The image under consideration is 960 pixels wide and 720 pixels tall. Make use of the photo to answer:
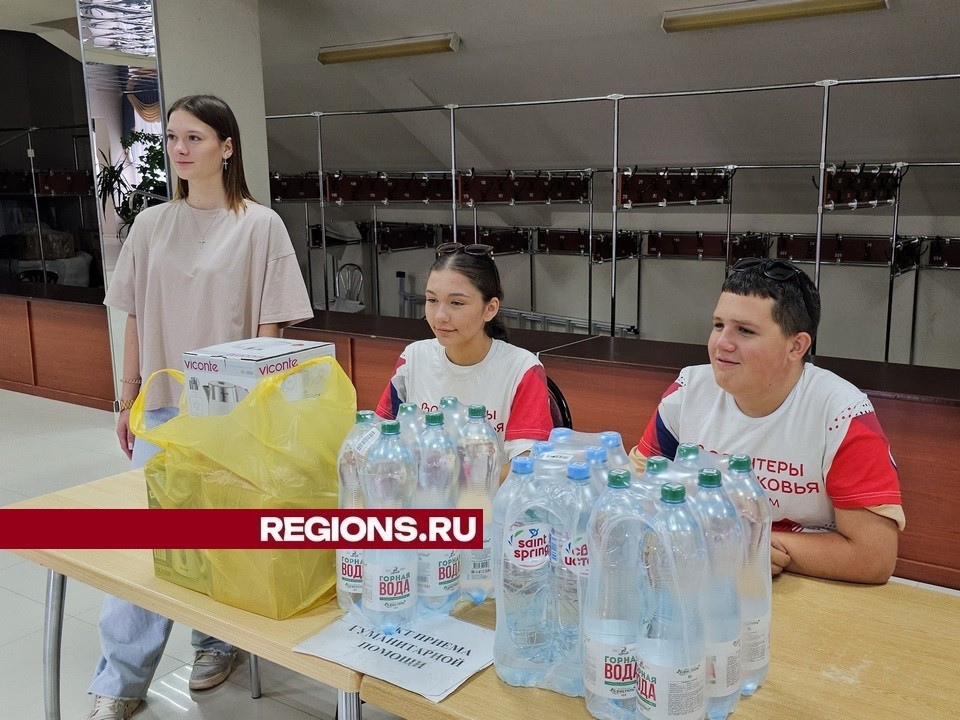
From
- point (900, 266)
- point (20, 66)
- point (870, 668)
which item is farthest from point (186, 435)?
point (20, 66)

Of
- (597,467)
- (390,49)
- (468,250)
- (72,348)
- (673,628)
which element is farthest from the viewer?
(390,49)

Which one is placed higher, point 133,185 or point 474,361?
point 133,185

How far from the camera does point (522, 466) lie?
115 centimetres

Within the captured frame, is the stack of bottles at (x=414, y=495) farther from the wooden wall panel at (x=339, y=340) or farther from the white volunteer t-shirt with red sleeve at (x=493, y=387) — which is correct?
the wooden wall panel at (x=339, y=340)

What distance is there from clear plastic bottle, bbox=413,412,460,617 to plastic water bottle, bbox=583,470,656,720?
33 cm

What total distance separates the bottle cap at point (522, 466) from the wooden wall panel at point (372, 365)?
307 cm

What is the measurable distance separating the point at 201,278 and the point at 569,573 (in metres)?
1.47

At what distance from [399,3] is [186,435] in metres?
4.79

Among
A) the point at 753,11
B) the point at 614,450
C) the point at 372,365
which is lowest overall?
the point at 372,365

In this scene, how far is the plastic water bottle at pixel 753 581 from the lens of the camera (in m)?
1.09

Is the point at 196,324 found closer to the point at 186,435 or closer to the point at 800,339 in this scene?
the point at 186,435

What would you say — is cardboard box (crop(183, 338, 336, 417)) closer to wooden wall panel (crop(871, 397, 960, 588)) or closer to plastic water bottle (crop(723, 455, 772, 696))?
plastic water bottle (crop(723, 455, 772, 696))

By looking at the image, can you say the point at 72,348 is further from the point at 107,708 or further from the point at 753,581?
the point at 753,581

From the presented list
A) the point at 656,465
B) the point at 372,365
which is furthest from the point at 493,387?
the point at 372,365
